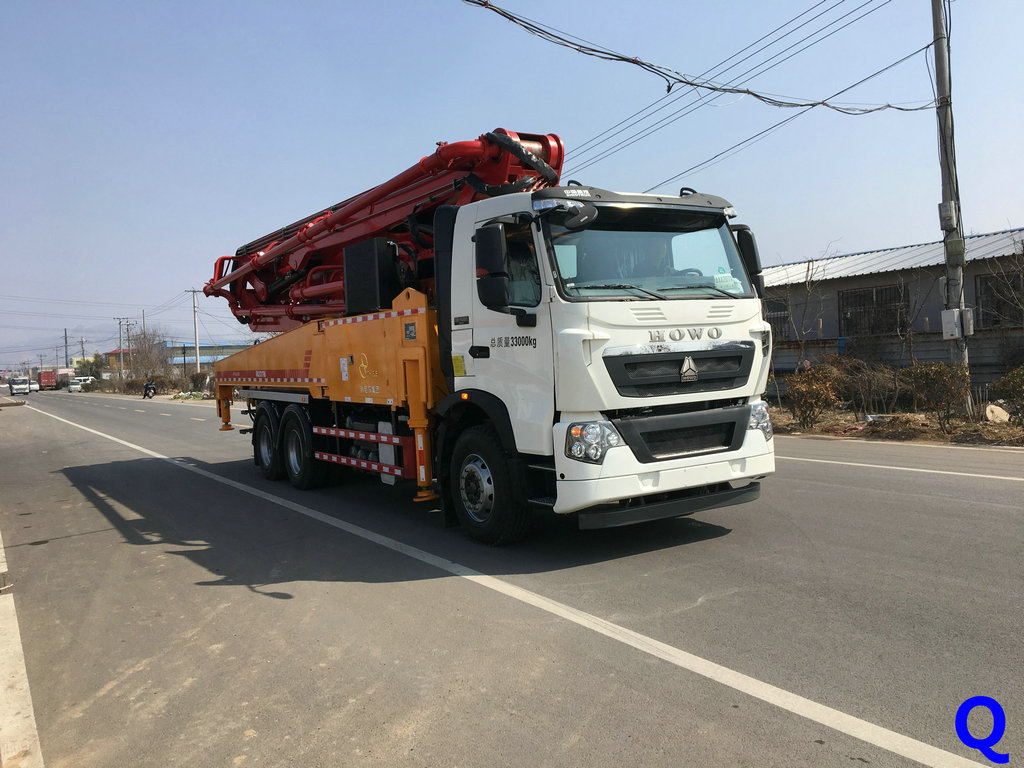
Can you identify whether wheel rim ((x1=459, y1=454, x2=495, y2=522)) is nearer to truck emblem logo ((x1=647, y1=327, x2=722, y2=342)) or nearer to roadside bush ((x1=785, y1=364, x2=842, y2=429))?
truck emblem logo ((x1=647, y1=327, x2=722, y2=342))

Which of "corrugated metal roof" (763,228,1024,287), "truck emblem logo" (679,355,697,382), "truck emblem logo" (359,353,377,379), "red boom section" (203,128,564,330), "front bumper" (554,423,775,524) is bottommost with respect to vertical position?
"front bumper" (554,423,775,524)

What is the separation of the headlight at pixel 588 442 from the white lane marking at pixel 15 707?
350cm

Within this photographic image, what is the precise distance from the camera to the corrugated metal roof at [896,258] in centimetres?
1955

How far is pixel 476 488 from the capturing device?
21.0 feet

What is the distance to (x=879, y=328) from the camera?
21047 mm

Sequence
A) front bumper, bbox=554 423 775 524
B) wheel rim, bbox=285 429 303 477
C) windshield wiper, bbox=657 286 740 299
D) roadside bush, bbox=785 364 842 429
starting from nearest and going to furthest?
front bumper, bbox=554 423 775 524 → windshield wiper, bbox=657 286 740 299 → wheel rim, bbox=285 429 303 477 → roadside bush, bbox=785 364 842 429

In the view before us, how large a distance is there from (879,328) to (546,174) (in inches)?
676

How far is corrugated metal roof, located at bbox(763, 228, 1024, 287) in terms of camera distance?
19.5 metres

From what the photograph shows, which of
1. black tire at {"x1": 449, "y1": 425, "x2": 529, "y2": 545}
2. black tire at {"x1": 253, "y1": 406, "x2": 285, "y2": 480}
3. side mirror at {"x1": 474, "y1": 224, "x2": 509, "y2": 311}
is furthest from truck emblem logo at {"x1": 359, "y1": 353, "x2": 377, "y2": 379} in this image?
black tire at {"x1": 253, "y1": 406, "x2": 285, "y2": 480}

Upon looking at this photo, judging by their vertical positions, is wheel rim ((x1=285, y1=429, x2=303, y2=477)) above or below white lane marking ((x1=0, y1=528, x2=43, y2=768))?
above

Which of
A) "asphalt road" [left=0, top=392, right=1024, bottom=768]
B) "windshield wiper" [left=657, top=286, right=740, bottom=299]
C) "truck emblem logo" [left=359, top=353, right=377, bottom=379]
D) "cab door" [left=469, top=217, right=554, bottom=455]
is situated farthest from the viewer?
"truck emblem logo" [left=359, top=353, right=377, bottom=379]

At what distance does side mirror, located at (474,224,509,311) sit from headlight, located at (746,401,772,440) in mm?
2277

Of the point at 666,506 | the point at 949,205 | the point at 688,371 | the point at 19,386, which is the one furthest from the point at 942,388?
the point at 19,386

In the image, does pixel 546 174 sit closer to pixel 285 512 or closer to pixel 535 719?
pixel 285 512
